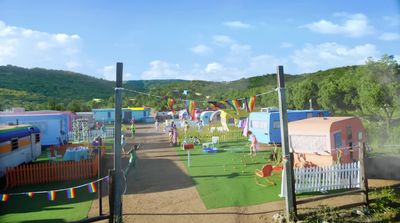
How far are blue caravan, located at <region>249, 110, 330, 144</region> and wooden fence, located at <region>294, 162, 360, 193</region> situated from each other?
9.59 metres

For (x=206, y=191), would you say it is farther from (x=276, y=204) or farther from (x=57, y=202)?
(x=57, y=202)

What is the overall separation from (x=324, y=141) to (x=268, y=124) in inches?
313

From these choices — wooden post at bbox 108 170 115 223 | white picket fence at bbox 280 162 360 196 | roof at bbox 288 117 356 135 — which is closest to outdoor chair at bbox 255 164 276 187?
white picket fence at bbox 280 162 360 196

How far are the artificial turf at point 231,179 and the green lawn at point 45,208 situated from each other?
11.2 feet

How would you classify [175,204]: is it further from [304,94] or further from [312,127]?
[304,94]

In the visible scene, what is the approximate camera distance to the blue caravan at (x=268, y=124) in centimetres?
1941

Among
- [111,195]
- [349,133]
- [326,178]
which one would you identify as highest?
[349,133]

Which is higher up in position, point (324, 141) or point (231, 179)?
point (324, 141)

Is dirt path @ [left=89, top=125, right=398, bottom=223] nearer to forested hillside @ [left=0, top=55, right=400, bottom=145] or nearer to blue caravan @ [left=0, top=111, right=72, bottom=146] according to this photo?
forested hillside @ [left=0, top=55, right=400, bottom=145]

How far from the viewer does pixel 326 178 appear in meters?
9.43

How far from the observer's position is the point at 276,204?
332 inches

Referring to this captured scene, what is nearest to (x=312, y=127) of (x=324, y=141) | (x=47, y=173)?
(x=324, y=141)

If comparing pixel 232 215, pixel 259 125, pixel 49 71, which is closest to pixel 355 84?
pixel 259 125

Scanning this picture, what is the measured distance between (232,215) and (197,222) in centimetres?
93
